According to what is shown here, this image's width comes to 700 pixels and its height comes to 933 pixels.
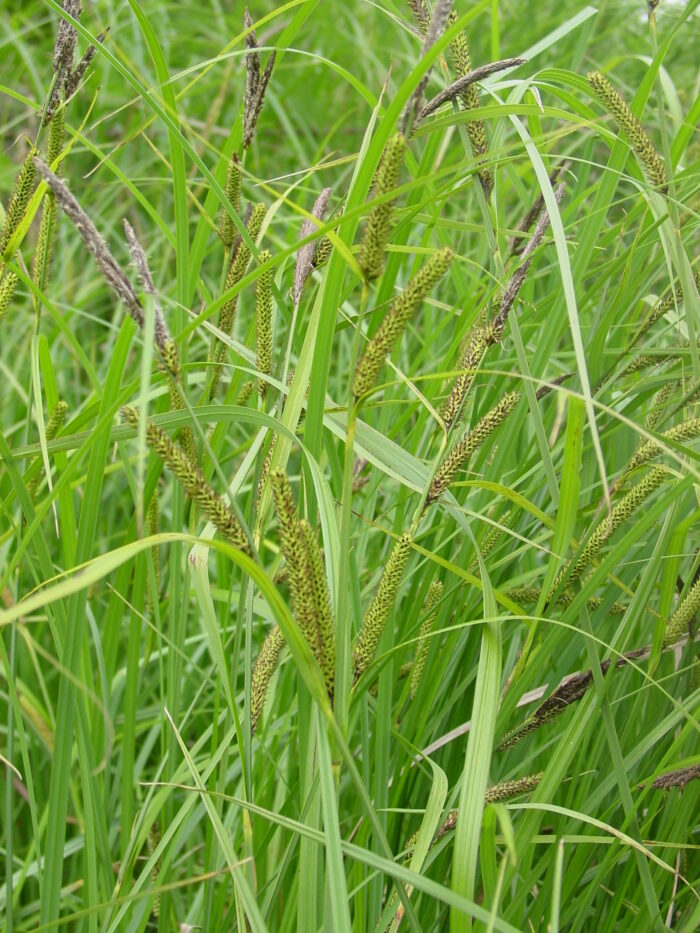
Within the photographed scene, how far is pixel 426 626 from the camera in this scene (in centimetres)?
110

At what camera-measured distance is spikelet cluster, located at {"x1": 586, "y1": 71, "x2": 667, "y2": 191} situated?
970 millimetres

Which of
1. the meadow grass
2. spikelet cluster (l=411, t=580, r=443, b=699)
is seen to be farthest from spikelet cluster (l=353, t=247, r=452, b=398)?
spikelet cluster (l=411, t=580, r=443, b=699)

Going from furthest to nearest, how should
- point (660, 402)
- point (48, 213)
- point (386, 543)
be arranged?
point (386, 543)
point (660, 402)
point (48, 213)

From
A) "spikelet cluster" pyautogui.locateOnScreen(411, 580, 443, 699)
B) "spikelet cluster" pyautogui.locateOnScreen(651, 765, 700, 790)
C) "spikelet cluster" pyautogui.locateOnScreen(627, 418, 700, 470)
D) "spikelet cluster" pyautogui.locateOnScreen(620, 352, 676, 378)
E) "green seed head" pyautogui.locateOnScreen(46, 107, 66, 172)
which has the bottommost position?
"spikelet cluster" pyautogui.locateOnScreen(651, 765, 700, 790)

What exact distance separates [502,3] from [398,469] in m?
3.63

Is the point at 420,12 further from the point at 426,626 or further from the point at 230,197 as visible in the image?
the point at 426,626

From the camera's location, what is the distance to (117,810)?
1698 millimetres

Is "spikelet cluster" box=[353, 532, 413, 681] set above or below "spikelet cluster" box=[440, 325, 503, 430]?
below

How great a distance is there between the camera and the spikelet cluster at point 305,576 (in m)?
0.63

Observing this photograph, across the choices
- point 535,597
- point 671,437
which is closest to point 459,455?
point 671,437

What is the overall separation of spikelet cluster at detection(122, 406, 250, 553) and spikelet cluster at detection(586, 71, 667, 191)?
23.6 inches

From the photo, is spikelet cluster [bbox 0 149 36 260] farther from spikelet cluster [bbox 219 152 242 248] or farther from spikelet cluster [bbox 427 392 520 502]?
spikelet cluster [bbox 427 392 520 502]

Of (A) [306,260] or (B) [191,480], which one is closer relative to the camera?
(B) [191,480]

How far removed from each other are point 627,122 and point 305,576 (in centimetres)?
64
